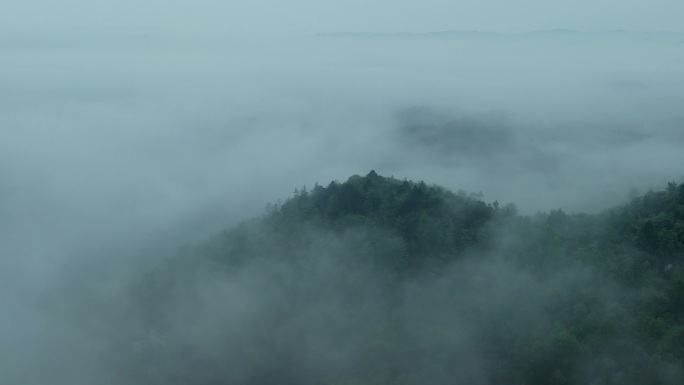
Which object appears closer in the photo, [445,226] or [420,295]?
[420,295]

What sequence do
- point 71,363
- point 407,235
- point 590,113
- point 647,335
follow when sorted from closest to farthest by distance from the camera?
point 647,335 → point 71,363 → point 407,235 → point 590,113

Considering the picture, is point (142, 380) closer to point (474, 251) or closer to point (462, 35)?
point (474, 251)

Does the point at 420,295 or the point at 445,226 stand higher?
the point at 445,226

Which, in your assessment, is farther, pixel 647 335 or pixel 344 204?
pixel 344 204

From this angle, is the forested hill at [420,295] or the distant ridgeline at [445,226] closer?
the forested hill at [420,295]

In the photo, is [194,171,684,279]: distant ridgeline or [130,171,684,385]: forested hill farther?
[194,171,684,279]: distant ridgeline

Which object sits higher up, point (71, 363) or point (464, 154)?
point (464, 154)

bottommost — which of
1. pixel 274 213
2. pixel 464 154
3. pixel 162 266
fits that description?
pixel 162 266

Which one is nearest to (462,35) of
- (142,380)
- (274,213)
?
(274,213)
